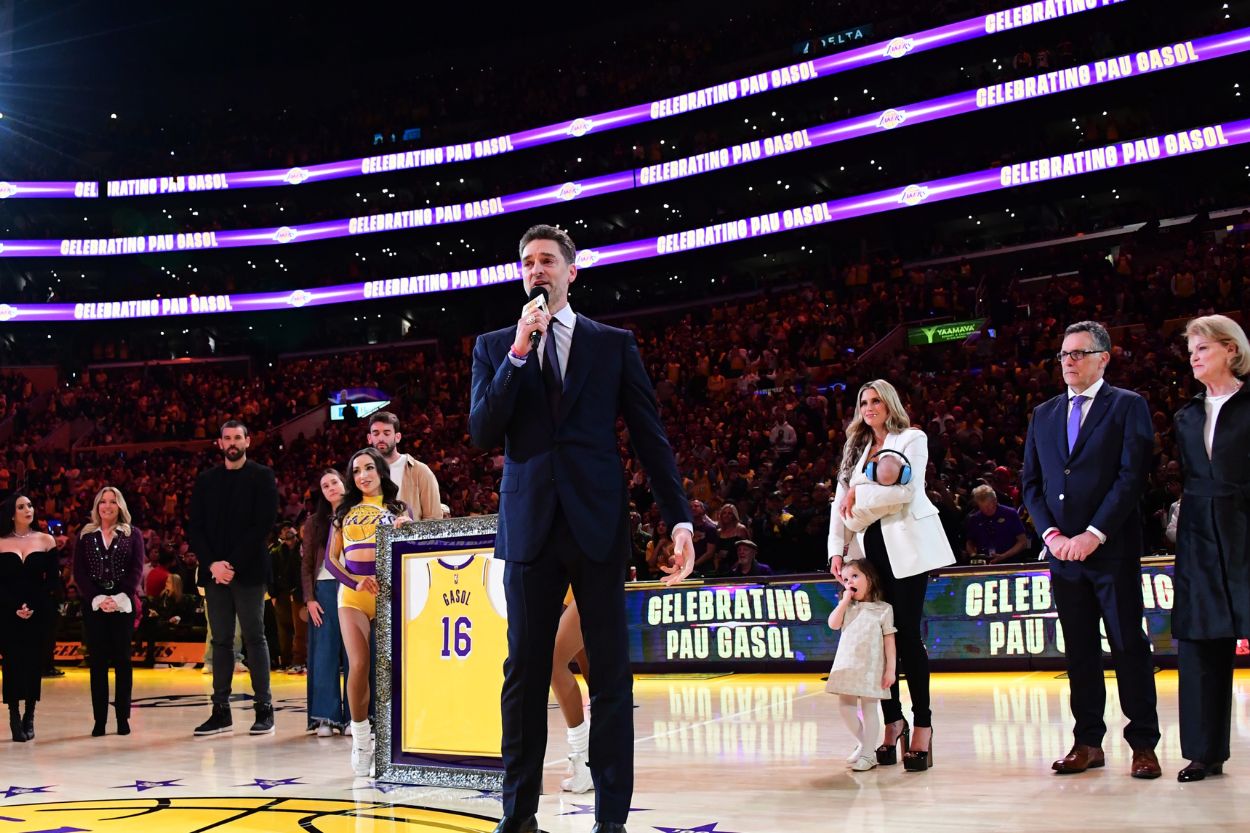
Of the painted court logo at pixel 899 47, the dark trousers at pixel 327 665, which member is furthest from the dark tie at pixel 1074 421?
the painted court logo at pixel 899 47

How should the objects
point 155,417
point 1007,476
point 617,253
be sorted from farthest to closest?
point 617,253
point 155,417
point 1007,476

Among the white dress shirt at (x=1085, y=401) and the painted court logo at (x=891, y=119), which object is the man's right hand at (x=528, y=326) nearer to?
the white dress shirt at (x=1085, y=401)

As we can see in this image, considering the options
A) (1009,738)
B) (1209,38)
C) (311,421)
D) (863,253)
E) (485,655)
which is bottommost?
(1009,738)

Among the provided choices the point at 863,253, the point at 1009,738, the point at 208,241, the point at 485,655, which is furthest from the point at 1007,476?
the point at 208,241

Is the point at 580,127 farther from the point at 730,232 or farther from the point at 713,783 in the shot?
the point at 713,783

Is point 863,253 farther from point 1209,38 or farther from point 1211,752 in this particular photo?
point 1211,752

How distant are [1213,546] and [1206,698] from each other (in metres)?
0.62

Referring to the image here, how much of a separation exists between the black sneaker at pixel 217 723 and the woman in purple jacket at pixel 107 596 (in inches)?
24.7

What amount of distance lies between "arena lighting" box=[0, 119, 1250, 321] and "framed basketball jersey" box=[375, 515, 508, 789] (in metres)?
22.9

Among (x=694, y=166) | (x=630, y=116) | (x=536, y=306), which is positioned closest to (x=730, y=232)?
(x=694, y=166)

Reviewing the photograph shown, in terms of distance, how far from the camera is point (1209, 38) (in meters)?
23.9

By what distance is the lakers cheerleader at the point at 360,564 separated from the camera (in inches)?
222

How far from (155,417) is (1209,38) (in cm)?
2582

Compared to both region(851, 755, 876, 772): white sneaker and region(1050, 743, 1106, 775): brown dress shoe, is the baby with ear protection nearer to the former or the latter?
region(851, 755, 876, 772): white sneaker
